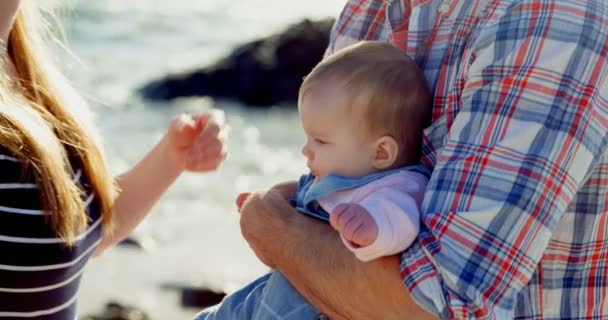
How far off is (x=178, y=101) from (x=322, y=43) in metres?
Answer: 2.30

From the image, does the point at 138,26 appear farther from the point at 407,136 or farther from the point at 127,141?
the point at 407,136

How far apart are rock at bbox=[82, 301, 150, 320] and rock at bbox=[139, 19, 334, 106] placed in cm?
697

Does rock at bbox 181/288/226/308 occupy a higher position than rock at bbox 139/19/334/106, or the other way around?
rock at bbox 181/288/226/308

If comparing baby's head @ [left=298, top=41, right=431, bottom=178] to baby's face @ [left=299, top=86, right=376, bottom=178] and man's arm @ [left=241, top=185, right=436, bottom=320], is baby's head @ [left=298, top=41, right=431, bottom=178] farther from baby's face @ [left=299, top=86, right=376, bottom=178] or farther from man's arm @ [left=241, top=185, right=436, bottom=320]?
man's arm @ [left=241, top=185, right=436, bottom=320]

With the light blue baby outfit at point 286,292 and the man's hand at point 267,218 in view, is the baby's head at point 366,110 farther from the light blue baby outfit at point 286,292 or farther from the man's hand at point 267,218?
the man's hand at point 267,218

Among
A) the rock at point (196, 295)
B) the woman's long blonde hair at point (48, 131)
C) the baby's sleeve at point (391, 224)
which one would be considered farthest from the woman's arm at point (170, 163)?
the rock at point (196, 295)

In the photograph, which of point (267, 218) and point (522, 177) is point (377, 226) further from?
point (267, 218)

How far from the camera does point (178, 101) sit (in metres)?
14.0

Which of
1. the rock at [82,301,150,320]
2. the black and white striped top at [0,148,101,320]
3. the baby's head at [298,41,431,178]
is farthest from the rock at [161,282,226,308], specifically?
the baby's head at [298,41,431,178]

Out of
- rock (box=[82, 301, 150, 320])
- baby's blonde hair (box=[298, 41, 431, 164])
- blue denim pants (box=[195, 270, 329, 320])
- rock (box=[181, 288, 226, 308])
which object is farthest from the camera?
rock (box=[181, 288, 226, 308])

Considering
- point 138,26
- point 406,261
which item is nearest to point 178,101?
point 138,26

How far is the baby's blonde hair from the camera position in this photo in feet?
7.75

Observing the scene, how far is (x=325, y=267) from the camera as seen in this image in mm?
2361

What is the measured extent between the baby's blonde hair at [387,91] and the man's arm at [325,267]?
266 mm
